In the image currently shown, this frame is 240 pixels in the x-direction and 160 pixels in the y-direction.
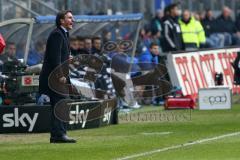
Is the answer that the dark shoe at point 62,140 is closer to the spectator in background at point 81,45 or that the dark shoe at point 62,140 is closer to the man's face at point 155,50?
the spectator in background at point 81,45

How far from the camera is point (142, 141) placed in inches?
681

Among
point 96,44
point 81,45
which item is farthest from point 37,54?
point 96,44

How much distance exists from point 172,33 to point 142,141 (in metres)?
13.1

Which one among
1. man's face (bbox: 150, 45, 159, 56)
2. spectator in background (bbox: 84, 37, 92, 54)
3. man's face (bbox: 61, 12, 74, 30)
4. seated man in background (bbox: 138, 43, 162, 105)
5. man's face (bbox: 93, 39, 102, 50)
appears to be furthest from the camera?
man's face (bbox: 150, 45, 159, 56)

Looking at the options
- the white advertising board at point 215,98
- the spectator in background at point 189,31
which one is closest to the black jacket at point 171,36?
the spectator in background at point 189,31

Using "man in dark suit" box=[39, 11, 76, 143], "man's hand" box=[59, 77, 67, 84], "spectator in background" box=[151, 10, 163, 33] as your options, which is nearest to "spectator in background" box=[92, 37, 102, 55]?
"spectator in background" box=[151, 10, 163, 33]

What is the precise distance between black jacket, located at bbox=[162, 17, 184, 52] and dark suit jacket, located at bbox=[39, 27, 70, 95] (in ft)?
42.3

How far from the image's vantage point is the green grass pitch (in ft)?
50.0

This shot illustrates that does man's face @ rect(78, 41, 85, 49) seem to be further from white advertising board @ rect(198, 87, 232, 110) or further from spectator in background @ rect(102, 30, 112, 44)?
white advertising board @ rect(198, 87, 232, 110)

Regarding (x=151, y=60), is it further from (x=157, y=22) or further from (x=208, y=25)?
(x=208, y=25)

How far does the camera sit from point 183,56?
27.8m

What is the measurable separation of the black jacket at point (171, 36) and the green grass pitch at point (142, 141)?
7246mm

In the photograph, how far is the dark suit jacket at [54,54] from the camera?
17.1m

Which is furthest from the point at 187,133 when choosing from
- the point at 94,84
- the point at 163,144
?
the point at 94,84
